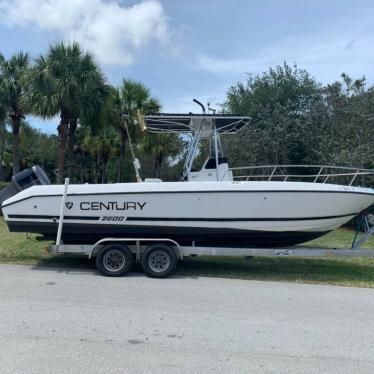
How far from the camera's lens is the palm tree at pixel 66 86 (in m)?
17.4

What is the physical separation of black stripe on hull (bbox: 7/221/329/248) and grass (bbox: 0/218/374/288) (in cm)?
60

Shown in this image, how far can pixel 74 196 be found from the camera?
8.23m

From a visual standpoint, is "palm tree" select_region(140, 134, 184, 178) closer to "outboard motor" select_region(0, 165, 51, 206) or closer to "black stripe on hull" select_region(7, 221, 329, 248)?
"outboard motor" select_region(0, 165, 51, 206)

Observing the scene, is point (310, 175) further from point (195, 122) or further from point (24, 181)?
point (24, 181)

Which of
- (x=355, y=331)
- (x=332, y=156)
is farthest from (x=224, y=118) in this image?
(x=332, y=156)

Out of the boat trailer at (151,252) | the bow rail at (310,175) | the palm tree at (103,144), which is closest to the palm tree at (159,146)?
the palm tree at (103,144)

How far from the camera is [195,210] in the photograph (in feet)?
26.7

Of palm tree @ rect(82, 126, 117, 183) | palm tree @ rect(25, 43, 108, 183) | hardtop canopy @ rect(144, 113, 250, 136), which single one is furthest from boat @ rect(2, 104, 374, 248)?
palm tree @ rect(82, 126, 117, 183)

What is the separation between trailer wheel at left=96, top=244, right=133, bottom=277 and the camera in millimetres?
8055

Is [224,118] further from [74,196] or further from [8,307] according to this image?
[8,307]

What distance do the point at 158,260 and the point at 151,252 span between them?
7.3 inches

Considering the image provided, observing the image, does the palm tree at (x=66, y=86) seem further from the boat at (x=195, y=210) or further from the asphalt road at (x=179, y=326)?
the asphalt road at (x=179, y=326)

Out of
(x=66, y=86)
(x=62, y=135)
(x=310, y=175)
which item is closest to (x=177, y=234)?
(x=310, y=175)

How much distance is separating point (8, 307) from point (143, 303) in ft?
5.56
